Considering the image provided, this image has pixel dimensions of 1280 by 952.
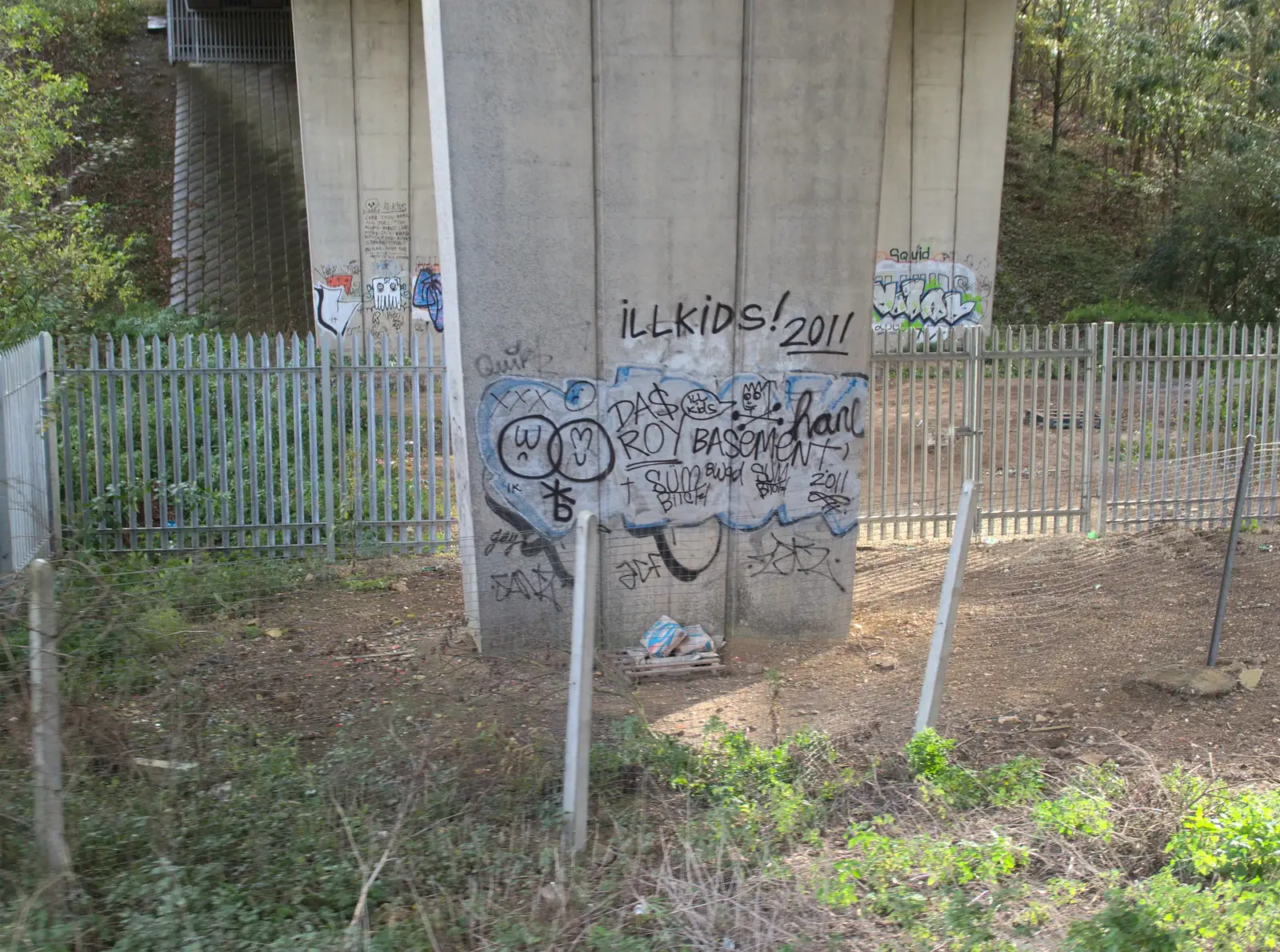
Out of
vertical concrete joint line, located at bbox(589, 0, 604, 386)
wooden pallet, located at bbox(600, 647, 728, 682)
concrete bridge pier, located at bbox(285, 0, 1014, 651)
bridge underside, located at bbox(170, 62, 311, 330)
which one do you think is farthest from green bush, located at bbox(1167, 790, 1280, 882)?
bridge underside, located at bbox(170, 62, 311, 330)

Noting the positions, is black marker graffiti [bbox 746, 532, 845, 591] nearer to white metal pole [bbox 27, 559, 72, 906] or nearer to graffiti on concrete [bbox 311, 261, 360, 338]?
white metal pole [bbox 27, 559, 72, 906]

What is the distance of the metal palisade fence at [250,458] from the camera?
9.60 m

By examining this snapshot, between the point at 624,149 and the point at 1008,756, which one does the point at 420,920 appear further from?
the point at 624,149

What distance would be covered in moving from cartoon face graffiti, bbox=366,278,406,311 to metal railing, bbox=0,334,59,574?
1145cm

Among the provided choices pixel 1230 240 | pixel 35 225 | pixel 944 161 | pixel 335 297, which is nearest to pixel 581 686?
pixel 35 225

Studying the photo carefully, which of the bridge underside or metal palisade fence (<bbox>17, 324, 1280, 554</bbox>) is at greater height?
the bridge underside

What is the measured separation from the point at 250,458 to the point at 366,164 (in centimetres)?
1150

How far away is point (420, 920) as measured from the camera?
3943 mm

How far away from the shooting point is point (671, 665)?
25.4 feet

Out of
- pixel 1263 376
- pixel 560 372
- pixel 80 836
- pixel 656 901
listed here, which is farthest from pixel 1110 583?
pixel 80 836

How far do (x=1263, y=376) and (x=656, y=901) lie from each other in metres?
9.68

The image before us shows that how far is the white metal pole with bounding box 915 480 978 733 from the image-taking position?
18.4 feet

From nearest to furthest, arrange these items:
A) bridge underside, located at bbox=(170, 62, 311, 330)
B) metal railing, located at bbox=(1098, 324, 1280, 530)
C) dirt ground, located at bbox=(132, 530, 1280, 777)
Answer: dirt ground, located at bbox=(132, 530, 1280, 777) < metal railing, located at bbox=(1098, 324, 1280, 530) < bridge underside, located at bbox=(170, 62, 311, 330)

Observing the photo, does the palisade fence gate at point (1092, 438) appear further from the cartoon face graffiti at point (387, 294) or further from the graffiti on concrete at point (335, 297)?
the graffiti on concrete at point (335, 297)
